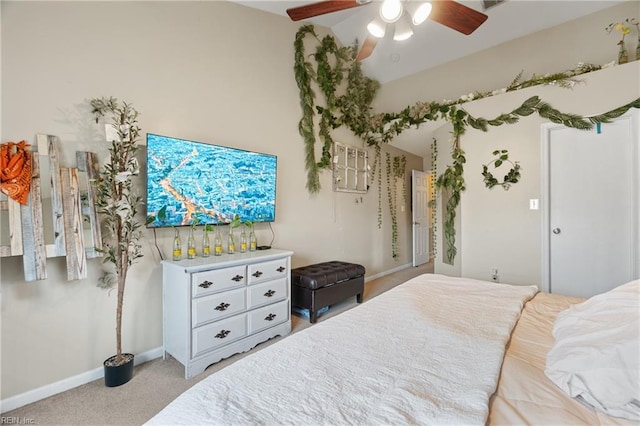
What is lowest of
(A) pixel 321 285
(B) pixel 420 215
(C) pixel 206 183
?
(A) pixel 321 285

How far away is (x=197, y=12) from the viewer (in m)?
2.70

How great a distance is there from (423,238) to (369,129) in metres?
2.87

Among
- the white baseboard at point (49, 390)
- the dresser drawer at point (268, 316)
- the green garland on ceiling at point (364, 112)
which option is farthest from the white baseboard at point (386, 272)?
the white baseboard at point (49, 390)

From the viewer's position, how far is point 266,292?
2.68 metres

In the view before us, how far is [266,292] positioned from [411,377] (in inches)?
74.6

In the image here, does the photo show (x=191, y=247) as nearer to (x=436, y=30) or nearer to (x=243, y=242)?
(x=243, y=242)

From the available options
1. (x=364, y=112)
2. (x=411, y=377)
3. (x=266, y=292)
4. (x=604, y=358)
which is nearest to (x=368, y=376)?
(x=411, y=377)

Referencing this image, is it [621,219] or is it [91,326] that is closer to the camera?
[91,326]

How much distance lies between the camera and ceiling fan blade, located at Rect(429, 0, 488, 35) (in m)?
1.91

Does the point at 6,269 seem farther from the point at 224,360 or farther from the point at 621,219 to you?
the point at 621,219

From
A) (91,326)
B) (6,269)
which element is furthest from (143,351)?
(6,269)

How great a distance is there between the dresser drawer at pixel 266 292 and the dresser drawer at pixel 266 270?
5 centimetres

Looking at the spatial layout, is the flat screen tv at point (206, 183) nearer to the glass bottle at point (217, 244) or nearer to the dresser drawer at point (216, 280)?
the glass bottle at point (217, 244)

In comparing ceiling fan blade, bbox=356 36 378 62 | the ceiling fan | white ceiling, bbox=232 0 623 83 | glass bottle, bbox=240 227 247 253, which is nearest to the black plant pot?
glass bottle, bbox=240 227 247 253
